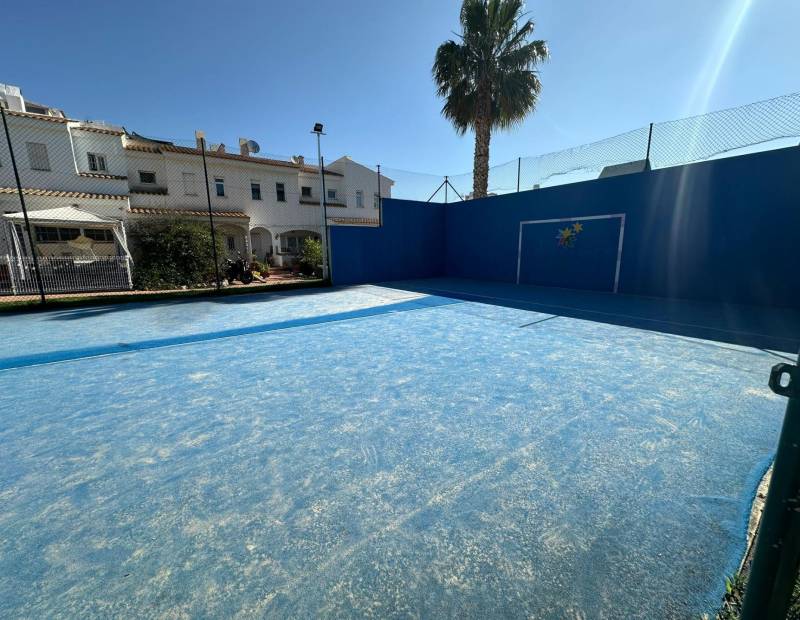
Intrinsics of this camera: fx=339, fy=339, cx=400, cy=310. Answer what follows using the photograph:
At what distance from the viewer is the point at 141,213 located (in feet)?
48.9

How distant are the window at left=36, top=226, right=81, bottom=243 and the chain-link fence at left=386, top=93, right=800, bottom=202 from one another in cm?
1784

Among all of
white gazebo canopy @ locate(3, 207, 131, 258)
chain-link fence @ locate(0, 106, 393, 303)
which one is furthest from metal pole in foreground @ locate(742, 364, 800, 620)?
white gazebo canopy @ locate(3, 207, 131, 258)

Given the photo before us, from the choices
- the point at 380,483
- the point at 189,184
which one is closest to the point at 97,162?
the point at 189,184

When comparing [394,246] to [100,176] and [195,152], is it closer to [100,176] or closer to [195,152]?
[195,152]

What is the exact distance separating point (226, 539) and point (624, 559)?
1.94 m

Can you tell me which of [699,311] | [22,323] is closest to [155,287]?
[22,323]

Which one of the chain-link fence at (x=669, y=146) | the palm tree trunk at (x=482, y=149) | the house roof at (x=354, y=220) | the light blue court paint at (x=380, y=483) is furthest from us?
the house roof at (x=354, y=220)

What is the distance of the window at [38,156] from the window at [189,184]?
4929 mm

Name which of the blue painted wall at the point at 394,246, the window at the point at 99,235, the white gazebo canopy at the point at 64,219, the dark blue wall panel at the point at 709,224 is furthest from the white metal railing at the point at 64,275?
the dark blue wall panel at the point at 709,224

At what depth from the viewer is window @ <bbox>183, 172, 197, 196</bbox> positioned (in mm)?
16891

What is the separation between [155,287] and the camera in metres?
11.9

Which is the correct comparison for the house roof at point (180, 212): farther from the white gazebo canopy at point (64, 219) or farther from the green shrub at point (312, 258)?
the green shrub at point (312, 258)

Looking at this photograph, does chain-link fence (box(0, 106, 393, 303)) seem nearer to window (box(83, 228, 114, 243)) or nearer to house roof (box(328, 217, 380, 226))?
window (box(83, 228, 114, 243))

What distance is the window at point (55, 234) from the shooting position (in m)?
13.8
